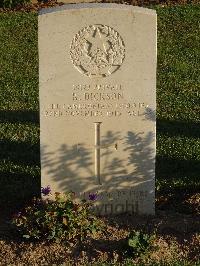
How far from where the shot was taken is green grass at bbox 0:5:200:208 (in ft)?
22.4

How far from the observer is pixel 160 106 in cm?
923

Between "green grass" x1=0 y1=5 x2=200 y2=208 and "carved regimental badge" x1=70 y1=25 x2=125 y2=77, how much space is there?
1559 millimetres

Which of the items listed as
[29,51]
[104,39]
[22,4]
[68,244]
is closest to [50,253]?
[68,244]

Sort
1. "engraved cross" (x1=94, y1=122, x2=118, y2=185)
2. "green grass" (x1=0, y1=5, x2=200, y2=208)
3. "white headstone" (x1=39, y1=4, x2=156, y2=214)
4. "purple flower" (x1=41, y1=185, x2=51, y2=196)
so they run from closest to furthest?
"white headstone" (x1=39, y1=4, x2=156, y2=214) → "purple flower" (x1=41, y1=185, x2=51, y2=196) → "engraved cross" (x1=94, y1=122, x2=118, y2=185) → "green grass" (x1=0, y1=5, x2=200, y2=208)

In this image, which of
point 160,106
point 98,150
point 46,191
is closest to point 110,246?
point 46,191

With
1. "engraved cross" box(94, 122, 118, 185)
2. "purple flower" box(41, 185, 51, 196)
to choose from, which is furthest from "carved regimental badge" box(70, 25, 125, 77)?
"purple flower" box(41, 185, 51, 196)

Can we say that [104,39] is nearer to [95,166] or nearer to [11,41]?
[95,166]

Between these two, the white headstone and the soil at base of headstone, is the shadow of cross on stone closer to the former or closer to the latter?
the white headstone

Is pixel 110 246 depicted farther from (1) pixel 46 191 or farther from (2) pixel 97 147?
(2) pixel 97 147

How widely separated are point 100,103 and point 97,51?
45 cm

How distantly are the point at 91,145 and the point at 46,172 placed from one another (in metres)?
0.47

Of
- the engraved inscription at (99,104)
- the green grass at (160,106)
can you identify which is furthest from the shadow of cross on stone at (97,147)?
the green grass at (160,106)

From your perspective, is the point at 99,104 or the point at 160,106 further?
the point at 160,106

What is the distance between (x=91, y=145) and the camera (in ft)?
19.0
